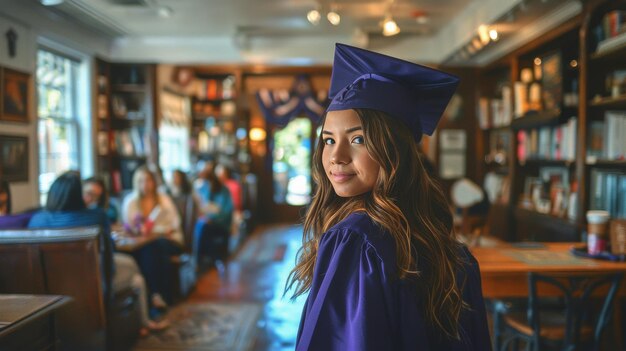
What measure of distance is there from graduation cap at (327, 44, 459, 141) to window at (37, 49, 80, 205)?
474 cm

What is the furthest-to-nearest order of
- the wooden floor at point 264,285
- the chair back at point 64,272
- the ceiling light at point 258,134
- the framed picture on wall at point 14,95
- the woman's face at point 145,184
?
the ceiling light at point 258,134, the woman's face at point 145,184, the framed picture on wall at point 14,95, the wooden floor at point 264,285, the chair back at point 64,272

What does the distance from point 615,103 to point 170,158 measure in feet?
20.1

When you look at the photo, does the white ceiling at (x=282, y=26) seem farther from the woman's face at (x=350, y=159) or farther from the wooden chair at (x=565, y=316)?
the woman's face at (x=350, y=159)

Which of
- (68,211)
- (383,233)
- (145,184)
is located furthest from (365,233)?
(145,184)

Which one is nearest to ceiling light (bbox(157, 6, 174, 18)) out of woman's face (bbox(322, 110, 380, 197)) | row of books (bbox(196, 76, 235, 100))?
row of books (bbox(196, 76, 235, 100))

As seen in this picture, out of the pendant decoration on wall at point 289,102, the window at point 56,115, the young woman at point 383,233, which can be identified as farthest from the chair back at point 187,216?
the young woman at point 383,233

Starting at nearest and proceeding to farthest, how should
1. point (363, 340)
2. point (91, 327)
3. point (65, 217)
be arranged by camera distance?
point (363, 340) → point (91, 327) → point (65, 217)

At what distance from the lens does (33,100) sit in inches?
179

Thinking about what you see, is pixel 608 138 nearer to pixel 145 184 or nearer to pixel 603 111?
pixel 603 111

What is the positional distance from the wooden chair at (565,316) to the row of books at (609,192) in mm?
1065

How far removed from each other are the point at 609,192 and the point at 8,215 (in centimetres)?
419

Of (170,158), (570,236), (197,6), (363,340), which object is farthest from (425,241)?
(170,158)

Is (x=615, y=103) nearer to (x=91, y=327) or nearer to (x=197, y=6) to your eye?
(x=91, y=327)

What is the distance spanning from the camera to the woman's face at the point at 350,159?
907mm
